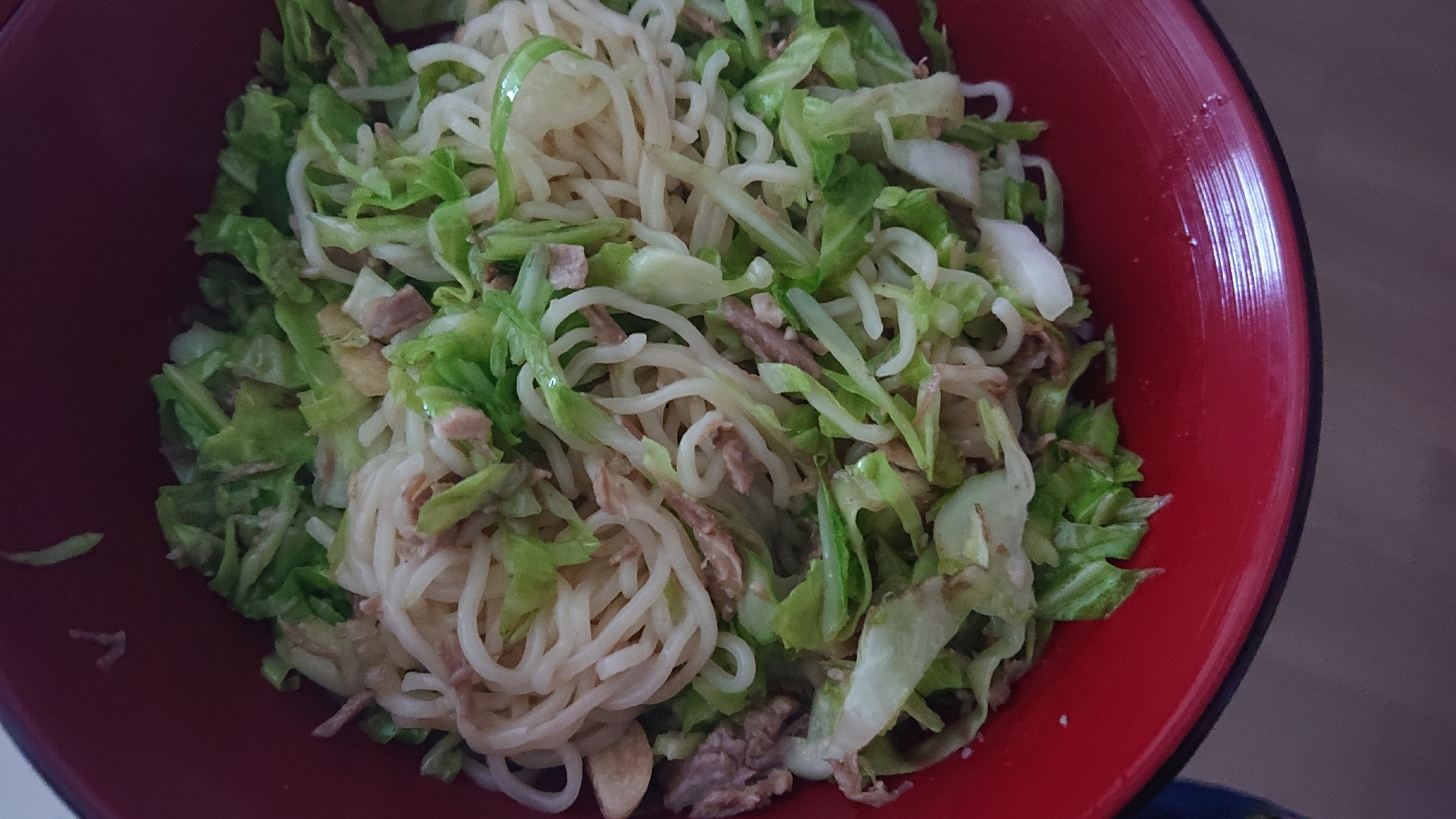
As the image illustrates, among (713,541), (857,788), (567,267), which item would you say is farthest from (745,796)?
(567,267)

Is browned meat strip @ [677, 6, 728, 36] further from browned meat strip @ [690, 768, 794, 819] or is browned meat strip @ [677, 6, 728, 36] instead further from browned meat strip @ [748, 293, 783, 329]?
browned meat strip @ [690, 768, 794, 819]

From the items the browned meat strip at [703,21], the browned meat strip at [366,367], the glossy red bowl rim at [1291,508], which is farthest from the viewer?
the browned meat strip at [703,21]

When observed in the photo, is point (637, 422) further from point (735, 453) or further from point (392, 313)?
point (392, 313)

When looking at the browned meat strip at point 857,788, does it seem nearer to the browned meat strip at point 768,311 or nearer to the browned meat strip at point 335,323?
the browned meat strip at point 768,311

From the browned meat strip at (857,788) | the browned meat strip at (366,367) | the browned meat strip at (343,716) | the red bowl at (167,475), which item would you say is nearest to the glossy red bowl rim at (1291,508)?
the red bowl at (167,475)

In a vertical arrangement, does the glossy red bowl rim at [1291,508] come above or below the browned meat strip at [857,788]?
above

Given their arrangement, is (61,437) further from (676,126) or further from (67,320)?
(676,126)
